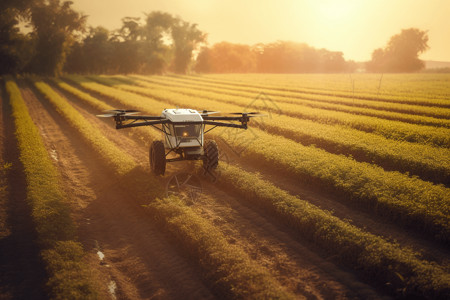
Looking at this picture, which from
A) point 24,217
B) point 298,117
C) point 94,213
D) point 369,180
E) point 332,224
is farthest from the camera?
point 298,117

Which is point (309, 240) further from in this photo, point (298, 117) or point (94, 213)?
point (298, 117)

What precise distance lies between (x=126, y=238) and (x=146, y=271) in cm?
168

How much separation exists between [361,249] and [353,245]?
199mm

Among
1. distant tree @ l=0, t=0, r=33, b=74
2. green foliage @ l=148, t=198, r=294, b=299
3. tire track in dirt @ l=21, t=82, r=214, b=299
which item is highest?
distant tree @ l=0, t=0, r=33, b=74

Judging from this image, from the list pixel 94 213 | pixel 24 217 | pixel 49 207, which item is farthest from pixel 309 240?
pixel 24 217

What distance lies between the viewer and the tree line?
2323 inches

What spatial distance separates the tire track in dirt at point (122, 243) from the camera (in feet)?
21.9

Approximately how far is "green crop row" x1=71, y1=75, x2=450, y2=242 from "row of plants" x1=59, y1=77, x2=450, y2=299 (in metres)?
1.59

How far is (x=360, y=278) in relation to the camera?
22.5ft

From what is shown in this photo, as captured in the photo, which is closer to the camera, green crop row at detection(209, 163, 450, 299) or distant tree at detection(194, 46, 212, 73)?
green crop row at detection(209, 163, 450, 299)

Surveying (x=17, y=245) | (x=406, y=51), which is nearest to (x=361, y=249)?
(x=17, y=245)

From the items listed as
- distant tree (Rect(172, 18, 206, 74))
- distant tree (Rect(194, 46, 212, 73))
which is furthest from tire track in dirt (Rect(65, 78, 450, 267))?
distant tree (Rect(194, 46, 212, 73))

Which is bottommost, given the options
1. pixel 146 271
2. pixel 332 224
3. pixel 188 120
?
pixel 146 271

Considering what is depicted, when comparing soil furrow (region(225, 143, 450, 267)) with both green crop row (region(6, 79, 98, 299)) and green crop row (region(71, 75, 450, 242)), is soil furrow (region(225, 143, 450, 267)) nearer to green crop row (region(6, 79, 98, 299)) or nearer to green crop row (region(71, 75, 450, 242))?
green crop row (region(71, 75, 450, 242))
